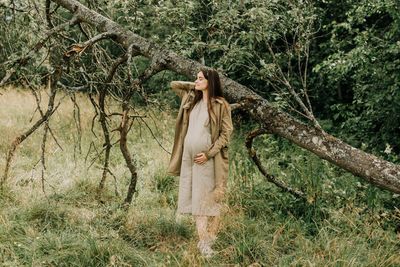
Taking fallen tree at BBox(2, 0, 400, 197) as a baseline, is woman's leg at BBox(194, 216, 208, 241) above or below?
below

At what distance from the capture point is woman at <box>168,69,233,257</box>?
4.71 metres

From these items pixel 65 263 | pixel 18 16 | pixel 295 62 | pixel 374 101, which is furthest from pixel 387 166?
pixel 295 62

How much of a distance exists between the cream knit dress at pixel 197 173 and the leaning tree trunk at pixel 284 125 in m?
0.45

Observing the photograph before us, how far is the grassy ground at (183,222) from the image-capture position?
439 cm

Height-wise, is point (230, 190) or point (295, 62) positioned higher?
point (295, 62)

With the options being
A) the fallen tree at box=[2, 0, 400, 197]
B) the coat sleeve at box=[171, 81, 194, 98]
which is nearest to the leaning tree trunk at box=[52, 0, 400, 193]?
the fallen tree at box=[2, 0, 400, 197]

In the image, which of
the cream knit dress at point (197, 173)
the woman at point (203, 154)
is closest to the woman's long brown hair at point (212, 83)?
the woman at point (203, 154)

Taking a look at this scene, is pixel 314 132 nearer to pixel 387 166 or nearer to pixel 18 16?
pixel 387 166

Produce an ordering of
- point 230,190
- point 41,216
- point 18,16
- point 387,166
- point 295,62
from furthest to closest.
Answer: point 295,62
point 18,16
point 230,190
point 41,216
point 387,166

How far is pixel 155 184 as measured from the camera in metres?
6.77

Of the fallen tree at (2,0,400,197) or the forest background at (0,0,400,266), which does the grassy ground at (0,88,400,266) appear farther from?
the fallen tree at (2,0,400,197)

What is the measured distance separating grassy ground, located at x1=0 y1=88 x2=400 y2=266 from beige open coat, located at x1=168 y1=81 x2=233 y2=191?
1.26 feet

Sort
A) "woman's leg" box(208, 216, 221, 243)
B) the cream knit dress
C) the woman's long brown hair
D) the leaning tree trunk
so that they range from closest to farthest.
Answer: the leaning tree trunk < the woman's long brown hair < "woman's leg" box(208, 216, 221, 243) < the cream knit dress

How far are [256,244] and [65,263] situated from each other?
163 cm
